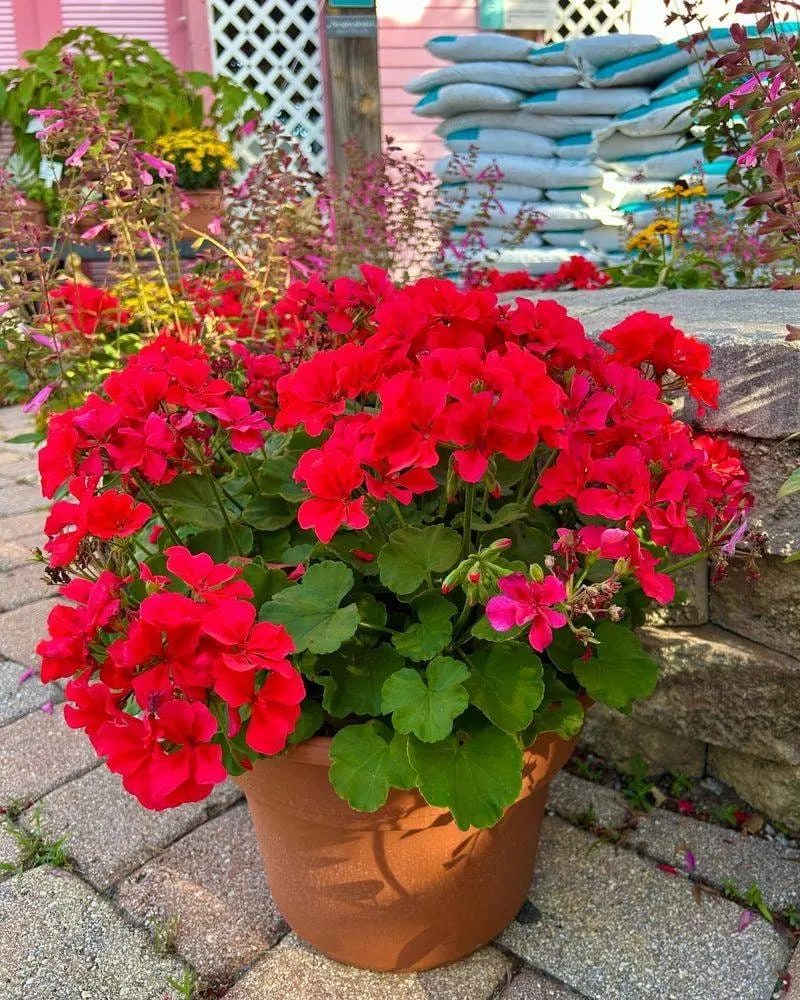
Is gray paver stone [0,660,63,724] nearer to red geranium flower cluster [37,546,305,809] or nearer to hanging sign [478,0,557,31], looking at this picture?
red geranium flower cluster [37,546,305,809]

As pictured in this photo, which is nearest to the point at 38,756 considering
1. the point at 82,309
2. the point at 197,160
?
the point at 82,309

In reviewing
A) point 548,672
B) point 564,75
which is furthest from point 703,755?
point 564,75

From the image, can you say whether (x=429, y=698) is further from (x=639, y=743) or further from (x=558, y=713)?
(x=639, y=743)

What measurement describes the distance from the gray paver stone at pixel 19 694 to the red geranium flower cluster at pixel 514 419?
45.3 inches

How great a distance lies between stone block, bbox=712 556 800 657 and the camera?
4.55ft

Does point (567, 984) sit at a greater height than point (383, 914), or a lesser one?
lesser

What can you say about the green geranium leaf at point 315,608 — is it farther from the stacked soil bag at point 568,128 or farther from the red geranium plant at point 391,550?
the stacked soil bag at point 568,128

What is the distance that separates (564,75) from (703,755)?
3294 millimetres

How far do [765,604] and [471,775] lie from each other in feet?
2.31

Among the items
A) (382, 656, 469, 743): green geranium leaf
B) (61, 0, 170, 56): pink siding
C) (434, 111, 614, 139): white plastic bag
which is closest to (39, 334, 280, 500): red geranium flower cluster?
(382, 656, 469, 743): green geranium leaf

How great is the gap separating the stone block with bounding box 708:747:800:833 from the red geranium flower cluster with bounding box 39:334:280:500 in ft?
3.30

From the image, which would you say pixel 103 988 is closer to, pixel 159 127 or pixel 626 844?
pixel 626 844

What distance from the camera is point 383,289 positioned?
127 centimetres

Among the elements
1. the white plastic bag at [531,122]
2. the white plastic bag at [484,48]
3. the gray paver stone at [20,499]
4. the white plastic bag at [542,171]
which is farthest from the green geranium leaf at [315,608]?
the white plastic bag at [484,48]
